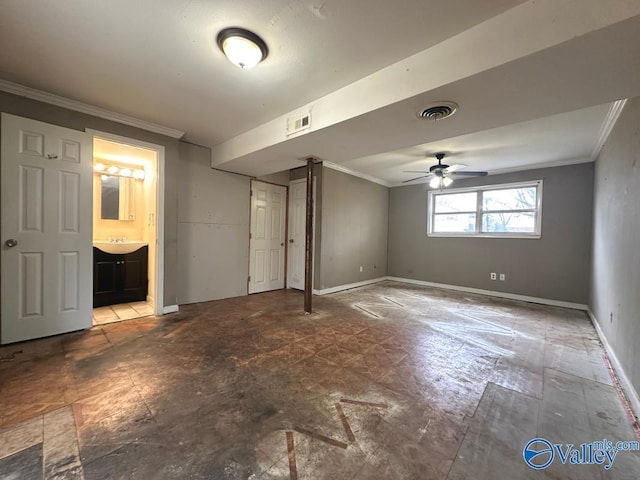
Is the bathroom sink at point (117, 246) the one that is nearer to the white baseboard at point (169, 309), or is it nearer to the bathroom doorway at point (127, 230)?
the bathroom doorway at point (127, 230)

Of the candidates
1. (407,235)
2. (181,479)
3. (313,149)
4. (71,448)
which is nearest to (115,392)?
(71,448)

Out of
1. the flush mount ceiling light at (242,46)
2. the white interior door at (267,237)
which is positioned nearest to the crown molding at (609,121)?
the flush mount ceiling light at (242,46)

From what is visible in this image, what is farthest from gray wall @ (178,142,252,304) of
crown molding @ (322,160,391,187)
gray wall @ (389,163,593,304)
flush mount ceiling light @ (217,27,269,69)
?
gray wall @ (389,163,593,304)

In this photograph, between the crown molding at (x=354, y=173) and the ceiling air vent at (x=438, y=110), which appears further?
the crown molding at (x=354, y=173)

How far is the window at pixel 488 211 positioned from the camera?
16.2 feet

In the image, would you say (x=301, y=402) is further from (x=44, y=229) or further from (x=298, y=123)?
(x=44, y=229)

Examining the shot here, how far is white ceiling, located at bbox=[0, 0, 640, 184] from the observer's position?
154 centimetres

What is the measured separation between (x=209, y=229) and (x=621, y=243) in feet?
16.8

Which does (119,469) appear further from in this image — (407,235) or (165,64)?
(407,235)

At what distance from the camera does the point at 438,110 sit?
2.19 m

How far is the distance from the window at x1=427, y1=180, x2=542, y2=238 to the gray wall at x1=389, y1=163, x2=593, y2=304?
12 centimetres

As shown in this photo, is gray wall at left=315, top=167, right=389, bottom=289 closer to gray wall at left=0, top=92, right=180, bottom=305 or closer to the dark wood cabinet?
gray wall at left=0, top=92, right=180, bottom=305

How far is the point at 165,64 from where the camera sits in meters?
2.16

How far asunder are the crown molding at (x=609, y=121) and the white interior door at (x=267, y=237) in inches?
188
